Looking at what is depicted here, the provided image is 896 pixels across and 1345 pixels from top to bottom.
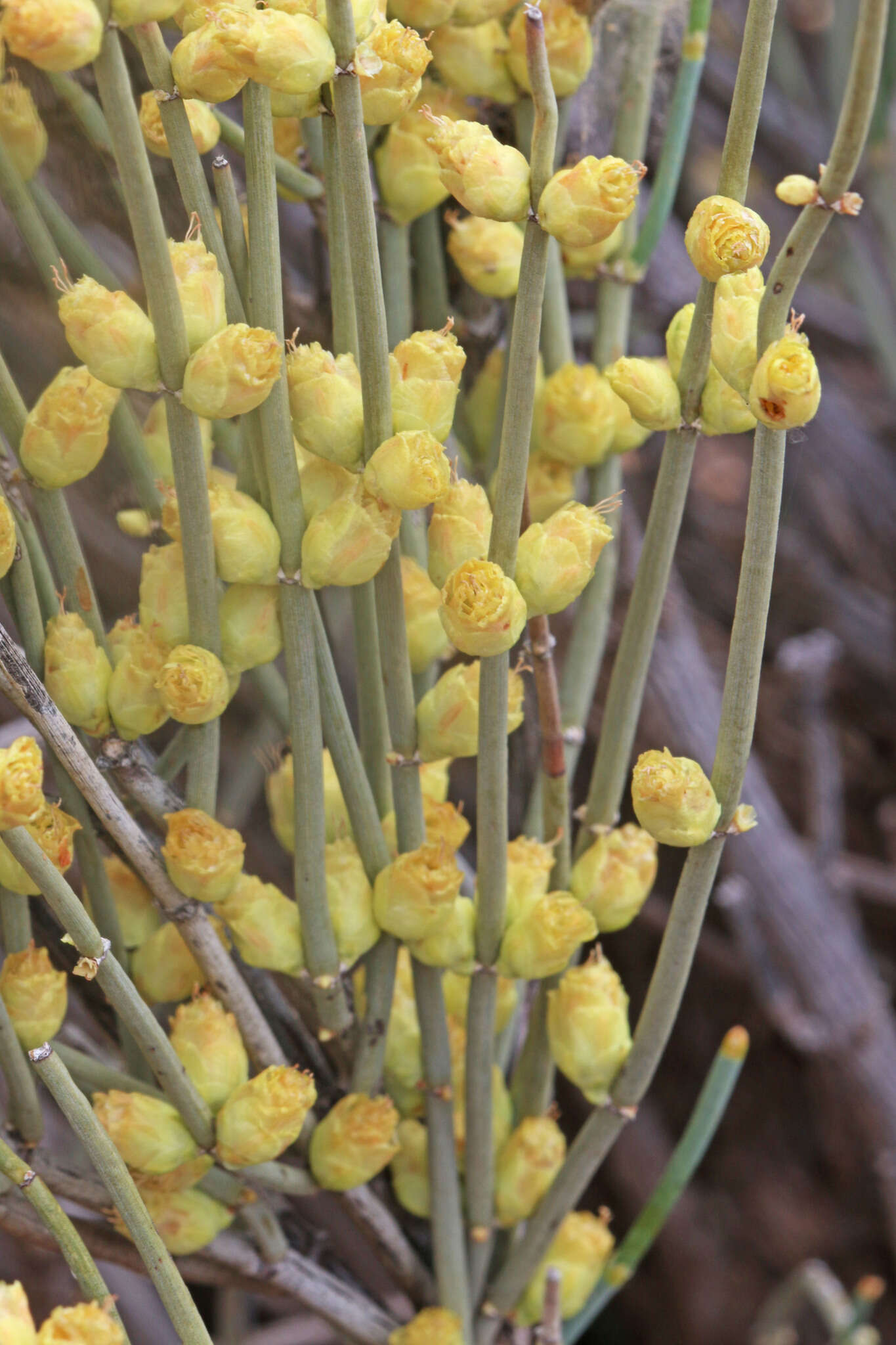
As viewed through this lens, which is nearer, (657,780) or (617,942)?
(657,780)

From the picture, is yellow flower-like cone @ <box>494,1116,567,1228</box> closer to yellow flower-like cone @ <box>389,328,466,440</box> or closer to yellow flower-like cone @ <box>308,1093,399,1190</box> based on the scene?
yellow flower-like cone @ <box>308,1093,399,1190</box>

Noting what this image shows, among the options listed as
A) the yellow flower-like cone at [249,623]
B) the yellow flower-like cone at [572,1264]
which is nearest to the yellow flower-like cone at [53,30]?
the yellow flower-like cone at [249,623]

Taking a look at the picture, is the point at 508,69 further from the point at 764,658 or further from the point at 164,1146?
the point at 764,658

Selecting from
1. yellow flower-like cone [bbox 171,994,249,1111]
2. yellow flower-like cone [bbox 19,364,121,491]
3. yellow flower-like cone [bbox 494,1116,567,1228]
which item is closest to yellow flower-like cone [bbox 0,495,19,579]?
yellow flower-like cone [bbox 19,364,121,491]

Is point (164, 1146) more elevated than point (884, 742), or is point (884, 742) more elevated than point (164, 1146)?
point (164, 1146)

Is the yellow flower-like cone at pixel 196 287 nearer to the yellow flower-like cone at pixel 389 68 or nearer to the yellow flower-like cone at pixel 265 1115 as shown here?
the yellow flower-like cone at pixel 389 68

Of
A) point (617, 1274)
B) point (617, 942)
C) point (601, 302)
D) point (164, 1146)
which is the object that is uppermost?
point (601, 302)

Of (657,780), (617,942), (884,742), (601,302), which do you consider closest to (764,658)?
(884,742)
